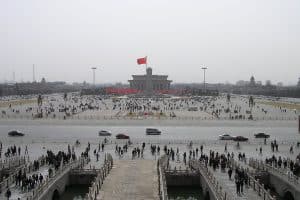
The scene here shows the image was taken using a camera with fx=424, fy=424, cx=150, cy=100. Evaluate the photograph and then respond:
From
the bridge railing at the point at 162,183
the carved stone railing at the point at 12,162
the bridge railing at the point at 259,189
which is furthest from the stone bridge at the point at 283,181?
the carved stone railing at the point at 12,162

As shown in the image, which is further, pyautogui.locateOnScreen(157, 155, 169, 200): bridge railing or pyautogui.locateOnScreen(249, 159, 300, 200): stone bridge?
pyautogui.locateOnScreen(249, 159, 300, 200): stone bridge

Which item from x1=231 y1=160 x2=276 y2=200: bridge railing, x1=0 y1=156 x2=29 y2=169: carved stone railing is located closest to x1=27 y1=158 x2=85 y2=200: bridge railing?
x1=0 y1=156 x2=29 y2=169: carved stone railing

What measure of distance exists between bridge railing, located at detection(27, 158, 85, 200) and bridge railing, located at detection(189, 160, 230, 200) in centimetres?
795

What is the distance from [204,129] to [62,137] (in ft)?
58.2

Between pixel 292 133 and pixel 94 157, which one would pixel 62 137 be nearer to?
pixel 94 157

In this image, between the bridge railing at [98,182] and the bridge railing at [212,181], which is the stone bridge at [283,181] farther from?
the bridge railing at [98,182]

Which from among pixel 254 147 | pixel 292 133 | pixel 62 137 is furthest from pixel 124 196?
pixel 292 133

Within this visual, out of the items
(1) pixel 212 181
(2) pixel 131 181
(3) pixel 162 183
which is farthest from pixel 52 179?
(1) pixel 212 181

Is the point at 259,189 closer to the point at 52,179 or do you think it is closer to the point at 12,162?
the point at 52,179

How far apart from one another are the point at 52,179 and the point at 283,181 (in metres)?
13.3

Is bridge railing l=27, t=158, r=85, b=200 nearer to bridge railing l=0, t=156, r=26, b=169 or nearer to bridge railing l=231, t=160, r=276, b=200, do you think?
bridge railing l=0, t=156, r=26, b=169

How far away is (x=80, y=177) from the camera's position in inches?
1102

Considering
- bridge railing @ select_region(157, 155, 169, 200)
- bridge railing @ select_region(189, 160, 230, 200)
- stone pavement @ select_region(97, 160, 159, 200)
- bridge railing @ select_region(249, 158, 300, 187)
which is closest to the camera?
bridge railing @ select_region(157, 155, 169, 200)

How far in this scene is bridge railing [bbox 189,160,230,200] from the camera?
68.1 ft
